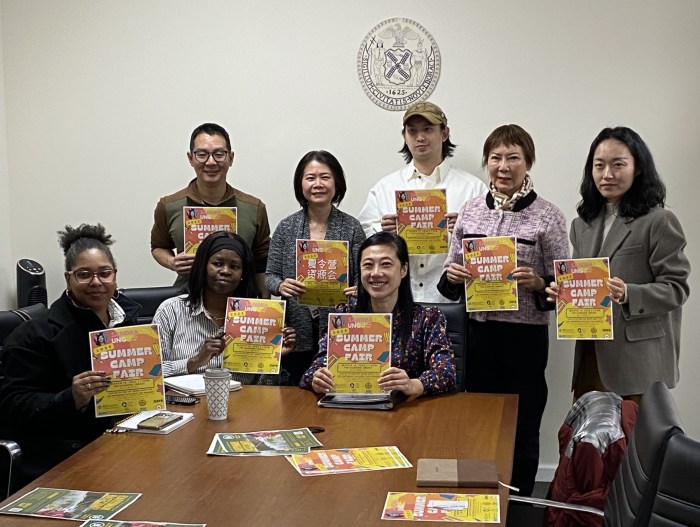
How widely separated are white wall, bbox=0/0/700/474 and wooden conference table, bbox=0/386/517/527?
1.90 meters

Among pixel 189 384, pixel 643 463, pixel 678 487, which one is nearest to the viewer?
pixel 678 487

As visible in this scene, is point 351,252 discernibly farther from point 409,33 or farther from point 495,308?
point 409,33

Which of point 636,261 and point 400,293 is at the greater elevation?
point 636,261

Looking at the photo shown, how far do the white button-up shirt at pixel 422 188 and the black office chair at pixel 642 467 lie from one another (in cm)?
171

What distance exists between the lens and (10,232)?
478 centimetres

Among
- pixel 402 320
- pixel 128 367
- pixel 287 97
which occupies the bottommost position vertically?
pixel 128 367

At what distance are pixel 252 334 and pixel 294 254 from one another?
620mm

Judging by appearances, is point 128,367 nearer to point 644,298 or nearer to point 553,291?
point 553,291

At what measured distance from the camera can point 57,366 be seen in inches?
111

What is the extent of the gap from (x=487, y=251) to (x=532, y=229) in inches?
10.4

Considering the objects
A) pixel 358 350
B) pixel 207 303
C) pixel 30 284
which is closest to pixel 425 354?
pixel 358 350

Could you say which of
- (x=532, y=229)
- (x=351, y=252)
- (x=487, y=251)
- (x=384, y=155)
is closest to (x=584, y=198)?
(x=532, y=229)

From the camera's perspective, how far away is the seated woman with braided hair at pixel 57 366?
2.73 m

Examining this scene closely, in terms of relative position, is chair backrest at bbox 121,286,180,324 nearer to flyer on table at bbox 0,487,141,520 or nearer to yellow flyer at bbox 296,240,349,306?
yellow flyer at bbox 296,240,349,306
